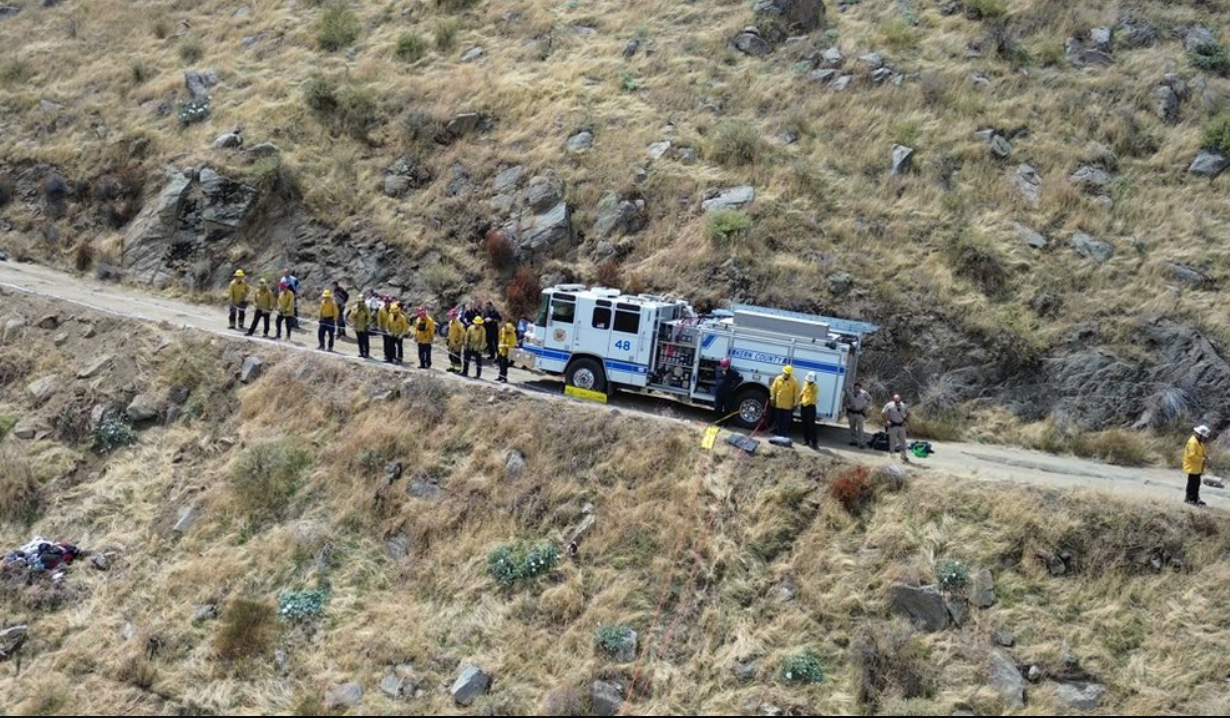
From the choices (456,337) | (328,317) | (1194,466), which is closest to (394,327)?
(456,337)

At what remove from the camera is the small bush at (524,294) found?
25.8 m

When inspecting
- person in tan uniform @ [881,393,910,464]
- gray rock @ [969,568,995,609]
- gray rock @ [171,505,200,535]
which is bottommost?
gray rock @ [171,505,200,535]

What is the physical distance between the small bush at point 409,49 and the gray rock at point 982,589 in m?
28.5

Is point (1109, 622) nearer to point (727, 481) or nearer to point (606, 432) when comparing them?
point (727, 481)

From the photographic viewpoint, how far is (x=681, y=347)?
818 inches

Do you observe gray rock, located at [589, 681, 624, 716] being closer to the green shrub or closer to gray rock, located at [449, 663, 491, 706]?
gray rock, located at [449, 663, 491, 706]

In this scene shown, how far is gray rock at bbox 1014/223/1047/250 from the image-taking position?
2470cm

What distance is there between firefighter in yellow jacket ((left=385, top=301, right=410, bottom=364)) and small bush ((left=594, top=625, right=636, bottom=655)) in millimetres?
10104

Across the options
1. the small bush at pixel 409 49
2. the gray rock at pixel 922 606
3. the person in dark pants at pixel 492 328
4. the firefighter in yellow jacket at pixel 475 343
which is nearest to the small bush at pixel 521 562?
the gray rock at pixel 922 606

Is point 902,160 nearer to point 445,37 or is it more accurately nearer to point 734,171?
point 734,171

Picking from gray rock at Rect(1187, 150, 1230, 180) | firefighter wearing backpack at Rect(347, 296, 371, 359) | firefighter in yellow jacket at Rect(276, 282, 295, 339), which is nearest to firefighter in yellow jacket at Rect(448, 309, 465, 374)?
firefighter wearing backpack at Rect(347, 296, 371, 359)

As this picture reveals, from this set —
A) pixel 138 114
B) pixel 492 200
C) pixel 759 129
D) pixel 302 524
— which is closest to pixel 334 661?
pixel 302 524

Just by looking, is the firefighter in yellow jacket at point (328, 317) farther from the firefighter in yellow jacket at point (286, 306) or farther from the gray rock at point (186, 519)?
the gray rock at point (186, 519)

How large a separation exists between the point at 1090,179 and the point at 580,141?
14.7 meters
